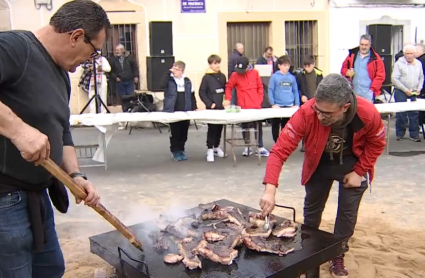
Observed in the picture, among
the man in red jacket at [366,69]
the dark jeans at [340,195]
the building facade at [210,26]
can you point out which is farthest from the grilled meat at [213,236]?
the building facade at [210,26]

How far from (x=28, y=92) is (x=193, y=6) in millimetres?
11262

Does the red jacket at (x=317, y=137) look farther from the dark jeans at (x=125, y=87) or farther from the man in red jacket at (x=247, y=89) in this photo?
the dark jeans at (x=125, y=87)

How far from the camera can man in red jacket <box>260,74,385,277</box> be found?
296 centimetres

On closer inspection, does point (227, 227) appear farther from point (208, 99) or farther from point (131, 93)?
point (131, 93)

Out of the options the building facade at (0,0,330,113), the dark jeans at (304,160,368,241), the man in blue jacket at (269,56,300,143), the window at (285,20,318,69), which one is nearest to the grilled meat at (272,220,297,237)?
the dark jeans at (304,160,368,241)

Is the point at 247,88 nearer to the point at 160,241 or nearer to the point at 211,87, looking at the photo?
the point at 211,87

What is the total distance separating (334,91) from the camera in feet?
9.37

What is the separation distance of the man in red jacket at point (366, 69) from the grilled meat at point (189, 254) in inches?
268

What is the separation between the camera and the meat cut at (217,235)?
9.09 feet

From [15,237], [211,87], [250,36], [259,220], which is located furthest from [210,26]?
[15,237]

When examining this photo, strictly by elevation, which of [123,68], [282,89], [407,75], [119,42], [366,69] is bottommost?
[282,89]

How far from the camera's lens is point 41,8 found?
12.1 m

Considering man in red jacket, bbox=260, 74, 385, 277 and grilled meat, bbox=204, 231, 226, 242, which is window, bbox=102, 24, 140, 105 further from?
grilled meat, bbox=204, 231, 226, 242

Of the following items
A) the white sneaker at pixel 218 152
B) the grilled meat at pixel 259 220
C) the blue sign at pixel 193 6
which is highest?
the blue sign at pixel 193 6
